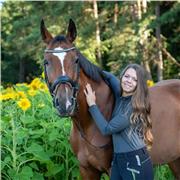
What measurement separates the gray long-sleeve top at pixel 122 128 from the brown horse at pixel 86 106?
0.20 m

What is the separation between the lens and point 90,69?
3664 mm

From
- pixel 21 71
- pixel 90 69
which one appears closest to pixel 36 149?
pixel 90 69

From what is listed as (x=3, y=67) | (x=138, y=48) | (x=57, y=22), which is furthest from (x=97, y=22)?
(x=3, y=67)

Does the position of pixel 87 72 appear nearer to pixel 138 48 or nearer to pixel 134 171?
pixel 134 171

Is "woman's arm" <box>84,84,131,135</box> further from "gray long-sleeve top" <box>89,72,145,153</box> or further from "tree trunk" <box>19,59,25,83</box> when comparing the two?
"tree trunk" <box>19,59,25,83</box>

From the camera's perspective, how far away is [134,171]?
3.41 metres

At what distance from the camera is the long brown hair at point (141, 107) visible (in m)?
3.39

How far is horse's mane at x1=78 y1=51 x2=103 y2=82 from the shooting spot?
140 inches

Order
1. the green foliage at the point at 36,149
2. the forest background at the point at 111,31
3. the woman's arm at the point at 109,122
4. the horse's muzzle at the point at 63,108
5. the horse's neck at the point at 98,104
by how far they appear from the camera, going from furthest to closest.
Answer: the forest background at the point at 111,31 < the green foliage at the point at 36,149 < the horse's neck at the point at 98,104 < the woman's arm at the point at 109,122 < the horse's muzzle at the point at 63,108

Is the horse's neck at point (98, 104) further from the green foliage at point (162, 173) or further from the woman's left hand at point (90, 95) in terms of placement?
the green foliage at point (162, 173)

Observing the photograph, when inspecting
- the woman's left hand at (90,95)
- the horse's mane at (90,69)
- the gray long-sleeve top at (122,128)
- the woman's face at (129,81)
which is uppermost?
the horse's mane at (90,69)

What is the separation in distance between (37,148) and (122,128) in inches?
47.1

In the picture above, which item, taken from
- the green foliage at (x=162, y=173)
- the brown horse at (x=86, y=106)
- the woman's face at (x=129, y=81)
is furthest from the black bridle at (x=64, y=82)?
the green foliage at (x=162, y=173)

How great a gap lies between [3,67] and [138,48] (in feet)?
53.7
